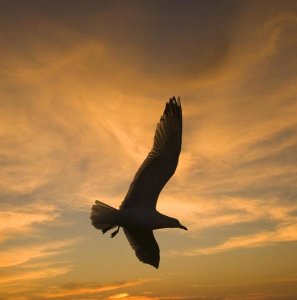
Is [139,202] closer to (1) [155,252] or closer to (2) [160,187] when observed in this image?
(2) [160,187]

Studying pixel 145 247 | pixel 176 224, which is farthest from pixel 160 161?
pixel 145 247

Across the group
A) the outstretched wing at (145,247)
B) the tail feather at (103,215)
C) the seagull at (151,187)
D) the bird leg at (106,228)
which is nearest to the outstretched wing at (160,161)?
the seagull at (151,187)

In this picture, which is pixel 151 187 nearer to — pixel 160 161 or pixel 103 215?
pixel 160 161

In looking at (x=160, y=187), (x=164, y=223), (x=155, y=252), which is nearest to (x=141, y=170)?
(x=160, y=187)

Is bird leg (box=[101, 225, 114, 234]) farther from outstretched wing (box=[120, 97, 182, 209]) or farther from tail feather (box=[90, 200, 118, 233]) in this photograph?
outstretched wing (box=[120, 97, 182, 209])

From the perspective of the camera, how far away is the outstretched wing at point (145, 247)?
1711cm

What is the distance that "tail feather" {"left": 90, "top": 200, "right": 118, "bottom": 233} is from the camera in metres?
15.6

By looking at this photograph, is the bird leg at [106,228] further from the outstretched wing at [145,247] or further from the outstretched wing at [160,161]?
the outstretched wing at [145,247]

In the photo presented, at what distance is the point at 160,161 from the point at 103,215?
254 centimetres

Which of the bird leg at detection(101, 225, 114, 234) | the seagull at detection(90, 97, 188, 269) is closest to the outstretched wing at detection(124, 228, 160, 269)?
the seagull at detection(90, 97, 188, 269)

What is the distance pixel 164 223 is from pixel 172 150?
2459mm

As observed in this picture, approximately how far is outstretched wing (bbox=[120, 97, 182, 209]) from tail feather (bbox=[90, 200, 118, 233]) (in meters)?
0.54

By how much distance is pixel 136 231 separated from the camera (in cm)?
1705

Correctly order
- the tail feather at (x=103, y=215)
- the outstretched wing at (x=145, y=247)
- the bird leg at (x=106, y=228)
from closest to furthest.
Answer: the tail feather at (x=103, y=215) → the bird leg at (x=106, y=228) → the outstretched wing at (x=145, y=247)
